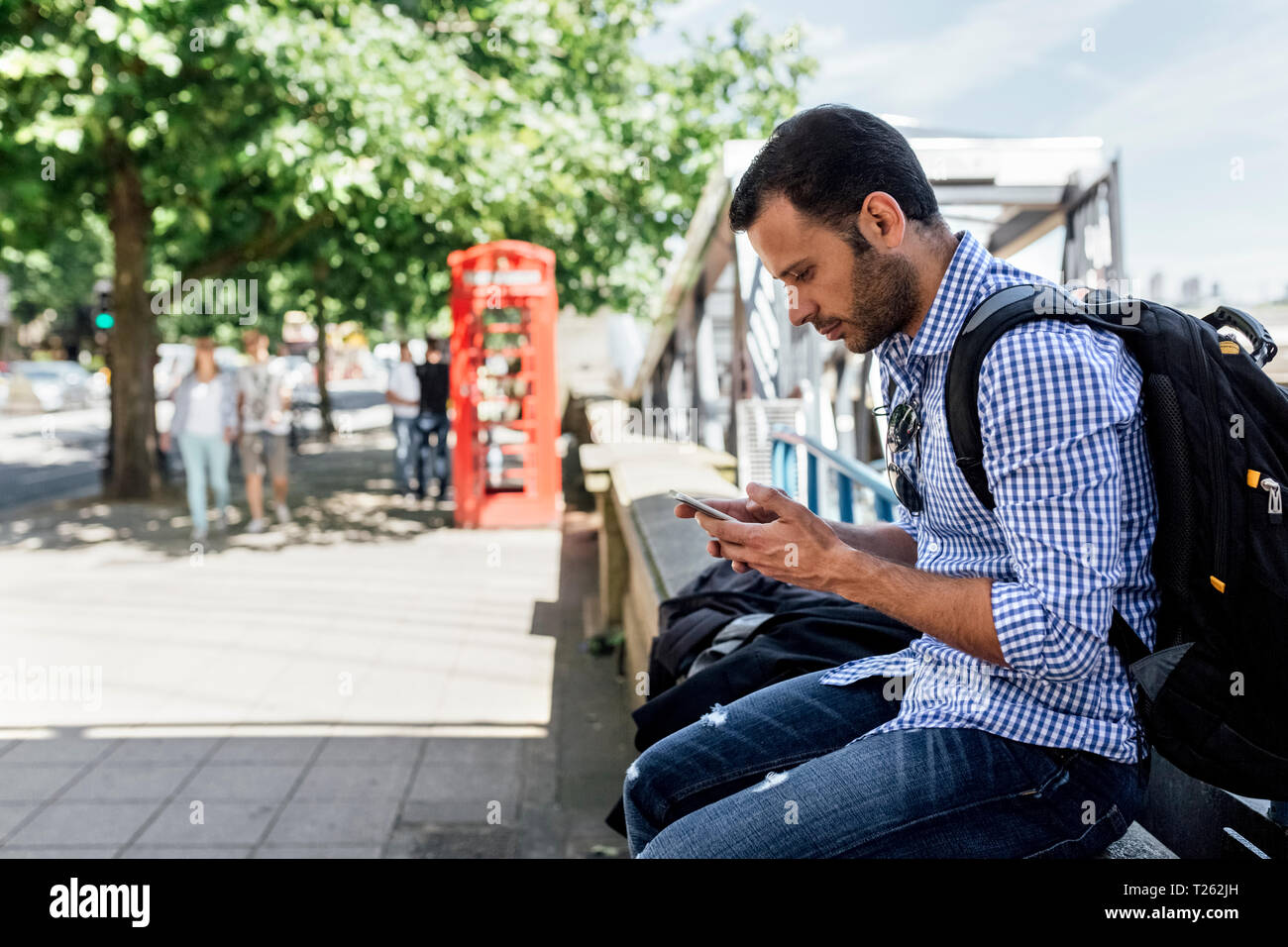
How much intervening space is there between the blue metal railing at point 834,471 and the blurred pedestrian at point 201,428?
5.92 metres

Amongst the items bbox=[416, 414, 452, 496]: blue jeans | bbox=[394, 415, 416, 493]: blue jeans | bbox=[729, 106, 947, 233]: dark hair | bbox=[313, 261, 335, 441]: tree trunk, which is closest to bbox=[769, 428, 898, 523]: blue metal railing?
bbox=[729, 106, 947, 233]: dark hair

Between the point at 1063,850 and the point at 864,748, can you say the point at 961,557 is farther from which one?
the point at 1063,850

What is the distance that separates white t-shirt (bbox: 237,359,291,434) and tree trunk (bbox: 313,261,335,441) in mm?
6297

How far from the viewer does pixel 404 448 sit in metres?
13.0

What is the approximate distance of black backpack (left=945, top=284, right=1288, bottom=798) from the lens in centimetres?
139

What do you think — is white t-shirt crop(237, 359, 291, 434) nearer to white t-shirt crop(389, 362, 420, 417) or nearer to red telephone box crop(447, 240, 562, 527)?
red telephone box crop(447, 240, 562, 527)

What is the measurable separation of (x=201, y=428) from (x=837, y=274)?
360 inches

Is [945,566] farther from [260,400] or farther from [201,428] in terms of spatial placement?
[260,400]

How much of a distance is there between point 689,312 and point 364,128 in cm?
359

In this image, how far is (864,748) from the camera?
5.39 feet

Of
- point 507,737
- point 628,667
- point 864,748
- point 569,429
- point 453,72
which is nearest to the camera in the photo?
point 864,748

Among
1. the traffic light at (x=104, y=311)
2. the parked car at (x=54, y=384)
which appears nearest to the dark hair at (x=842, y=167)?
the traffic light at (x=104, y=311)

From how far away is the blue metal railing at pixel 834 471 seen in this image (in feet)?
11.6
